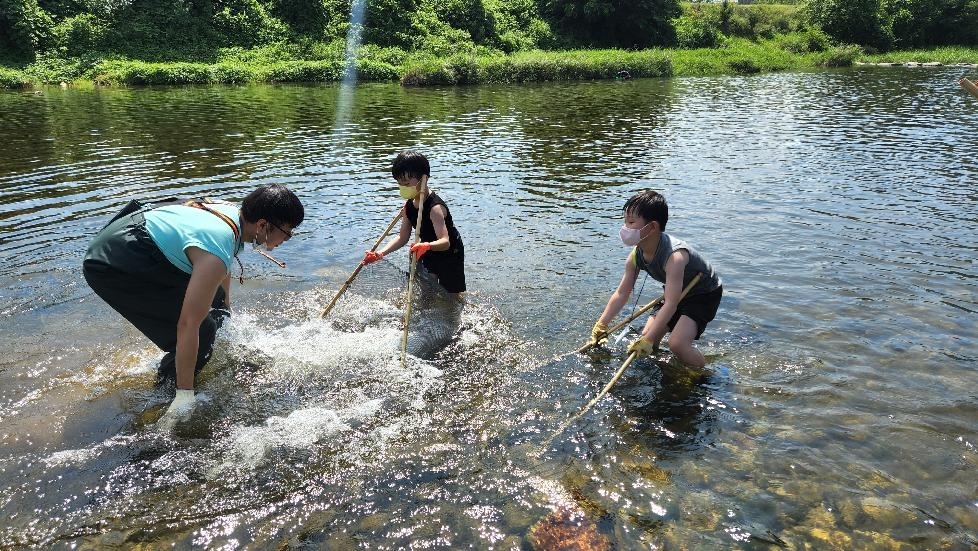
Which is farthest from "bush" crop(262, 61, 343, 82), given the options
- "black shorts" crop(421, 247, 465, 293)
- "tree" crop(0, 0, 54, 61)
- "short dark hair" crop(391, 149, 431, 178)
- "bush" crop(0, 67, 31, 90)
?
"short dark hair" crop(391, 149, 431, 178)

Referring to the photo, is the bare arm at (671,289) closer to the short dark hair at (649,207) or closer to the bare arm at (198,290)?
the short dark hair at (649,207)

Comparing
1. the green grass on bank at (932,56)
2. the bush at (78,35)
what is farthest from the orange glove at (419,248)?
the green grass on bank at (932,56)

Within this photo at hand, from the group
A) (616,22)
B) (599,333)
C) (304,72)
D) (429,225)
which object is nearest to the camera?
(599,333)

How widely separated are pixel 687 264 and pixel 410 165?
9.19 ft

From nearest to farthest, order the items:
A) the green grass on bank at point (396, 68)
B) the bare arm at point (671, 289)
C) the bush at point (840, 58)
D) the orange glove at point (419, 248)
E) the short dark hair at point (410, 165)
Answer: the bare arm at point (671, 289) < the short dark hair at point (410, 165) < the orange glove at point (419, 248) < the green grass on bank at point (396, 68) < the bush at point (840, 58)

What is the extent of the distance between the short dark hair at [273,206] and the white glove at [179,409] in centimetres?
143

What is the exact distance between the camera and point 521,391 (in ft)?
18.1

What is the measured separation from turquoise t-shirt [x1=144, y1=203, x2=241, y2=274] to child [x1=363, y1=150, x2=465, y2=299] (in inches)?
88.1

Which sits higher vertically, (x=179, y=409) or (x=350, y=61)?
(x=350, y=61)

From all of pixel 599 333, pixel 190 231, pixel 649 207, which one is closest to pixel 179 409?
pixel 190 231

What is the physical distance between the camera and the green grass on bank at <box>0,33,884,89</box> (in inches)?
1433

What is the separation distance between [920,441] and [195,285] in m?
5.31

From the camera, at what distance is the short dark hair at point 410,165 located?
6273 mm

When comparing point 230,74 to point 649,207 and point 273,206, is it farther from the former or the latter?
point 649,207
